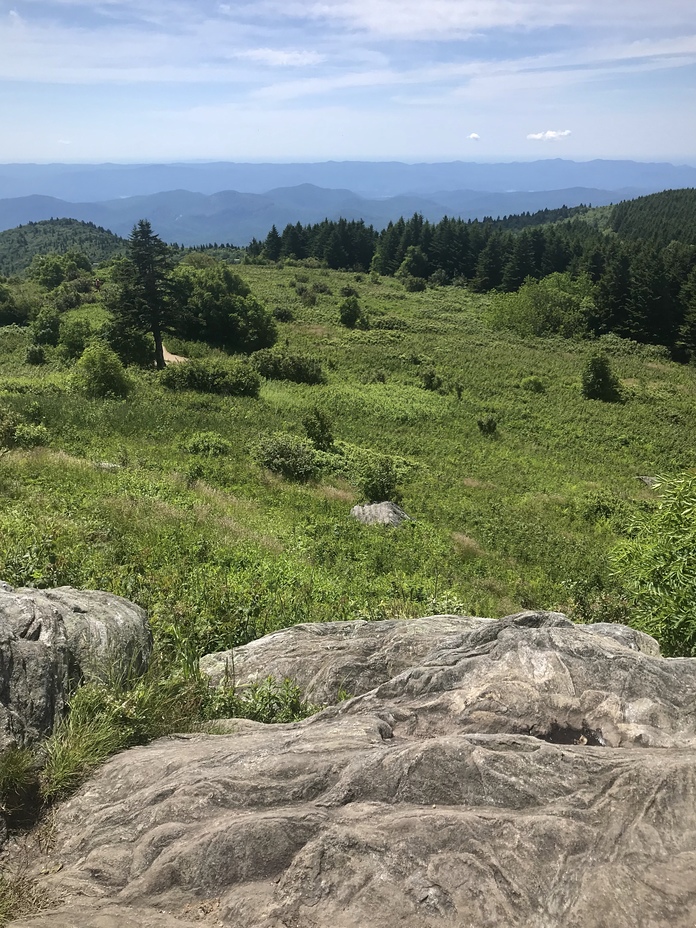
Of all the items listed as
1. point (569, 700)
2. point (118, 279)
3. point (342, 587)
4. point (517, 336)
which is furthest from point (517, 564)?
point (517, 336)

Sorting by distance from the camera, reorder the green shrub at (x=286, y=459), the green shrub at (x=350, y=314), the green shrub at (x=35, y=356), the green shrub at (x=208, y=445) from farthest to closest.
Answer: the green shrub at (x=350, y=314) < the green shrub at (x=35, y=356) < the green shrub at (x=208, y=445) < the green shrub at (x=286, y=459)

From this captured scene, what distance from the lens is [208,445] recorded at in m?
27.2

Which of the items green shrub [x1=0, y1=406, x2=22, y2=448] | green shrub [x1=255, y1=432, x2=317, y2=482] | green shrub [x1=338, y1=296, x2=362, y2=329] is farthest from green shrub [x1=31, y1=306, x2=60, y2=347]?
green shrub [x1=255, y1=432, x2=317, y2=482]

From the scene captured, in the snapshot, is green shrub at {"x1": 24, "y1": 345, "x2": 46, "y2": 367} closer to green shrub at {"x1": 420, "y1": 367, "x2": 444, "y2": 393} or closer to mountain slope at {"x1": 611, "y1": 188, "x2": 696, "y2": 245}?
green shrub at {"x1": 420, "y1": 367, "x2": 444, "y2": 393}

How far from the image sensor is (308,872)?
4676 millimetres

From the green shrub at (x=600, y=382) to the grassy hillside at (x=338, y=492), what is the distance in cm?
203

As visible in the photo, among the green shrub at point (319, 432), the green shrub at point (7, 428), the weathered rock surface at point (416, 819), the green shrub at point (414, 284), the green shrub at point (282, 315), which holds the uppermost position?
the green shrub at point (414, 284)

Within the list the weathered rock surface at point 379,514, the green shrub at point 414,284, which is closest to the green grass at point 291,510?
the weathered rock surface at point 379,514

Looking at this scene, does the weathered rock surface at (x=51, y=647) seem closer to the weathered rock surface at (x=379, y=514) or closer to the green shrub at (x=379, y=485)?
the weathered rock surface at (x=379, y=514)

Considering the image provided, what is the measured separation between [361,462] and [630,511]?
1405 cm

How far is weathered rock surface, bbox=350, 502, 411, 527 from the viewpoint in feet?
71.6

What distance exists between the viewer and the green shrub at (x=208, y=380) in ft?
146

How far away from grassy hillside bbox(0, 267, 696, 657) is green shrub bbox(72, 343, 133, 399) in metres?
1.55

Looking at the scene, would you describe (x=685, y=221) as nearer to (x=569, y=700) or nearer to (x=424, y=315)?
(x=424, y=315)
